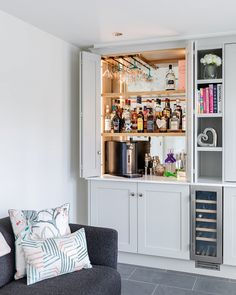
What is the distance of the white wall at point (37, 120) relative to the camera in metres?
2.98

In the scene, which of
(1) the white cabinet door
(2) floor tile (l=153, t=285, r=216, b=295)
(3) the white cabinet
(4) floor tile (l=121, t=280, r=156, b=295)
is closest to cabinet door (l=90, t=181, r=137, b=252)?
(3) the white cabinet

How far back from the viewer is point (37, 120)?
3.36 metres

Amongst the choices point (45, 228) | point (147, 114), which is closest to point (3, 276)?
point (45, 228)

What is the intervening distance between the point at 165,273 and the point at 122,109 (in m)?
1.80

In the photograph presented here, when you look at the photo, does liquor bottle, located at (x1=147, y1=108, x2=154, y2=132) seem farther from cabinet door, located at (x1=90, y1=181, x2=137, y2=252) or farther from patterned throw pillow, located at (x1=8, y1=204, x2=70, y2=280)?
patterned throw pillow, located at (x1=8, y1=204, x2=70, y2=280)

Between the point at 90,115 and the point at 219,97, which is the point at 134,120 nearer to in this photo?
the point at 90,115

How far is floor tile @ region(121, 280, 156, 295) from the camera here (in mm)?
3115

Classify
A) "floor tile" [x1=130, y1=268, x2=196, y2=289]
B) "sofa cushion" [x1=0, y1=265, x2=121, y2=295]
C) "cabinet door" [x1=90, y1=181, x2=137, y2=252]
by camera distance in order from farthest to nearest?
"cabinet door" [x1=90, y1=181, x2=137, y2=252] → "floor tile" [x1=130, y1=268, x2=196, y2=289] → "sofa cushion" [x1=0, y1=265, x2=121, y2=295]

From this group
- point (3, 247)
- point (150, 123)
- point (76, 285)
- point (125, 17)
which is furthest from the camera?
point (150, 123)

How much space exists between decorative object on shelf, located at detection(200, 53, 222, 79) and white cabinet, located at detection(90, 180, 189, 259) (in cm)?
112

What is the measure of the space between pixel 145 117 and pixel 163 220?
1.13m

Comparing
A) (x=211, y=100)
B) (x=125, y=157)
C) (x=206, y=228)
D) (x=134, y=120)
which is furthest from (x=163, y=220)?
(x=211, y=100)

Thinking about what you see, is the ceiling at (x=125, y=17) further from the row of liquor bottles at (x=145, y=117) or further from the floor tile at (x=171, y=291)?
the floor tile at (x=171, y=291)

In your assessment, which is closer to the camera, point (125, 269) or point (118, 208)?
point (125, 269)
